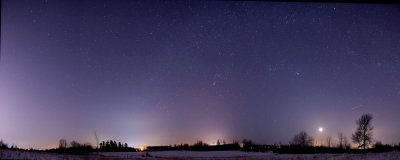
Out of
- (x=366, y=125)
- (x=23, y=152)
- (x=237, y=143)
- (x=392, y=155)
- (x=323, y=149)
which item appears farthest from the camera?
(x=366, y=125)

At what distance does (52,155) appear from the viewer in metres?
10.6

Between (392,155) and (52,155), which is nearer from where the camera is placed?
(52,155)

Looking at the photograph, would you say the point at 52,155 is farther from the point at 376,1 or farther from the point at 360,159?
the point at 360,159

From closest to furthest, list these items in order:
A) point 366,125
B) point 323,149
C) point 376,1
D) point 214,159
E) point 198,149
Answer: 1. point 376,1
2. point 214,159
3. point 323,149
4. point 198,149
5. point 366,125

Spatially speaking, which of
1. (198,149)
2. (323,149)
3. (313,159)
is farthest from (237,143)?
(313,159)

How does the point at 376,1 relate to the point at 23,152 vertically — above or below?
above

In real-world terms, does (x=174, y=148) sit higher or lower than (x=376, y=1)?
lower

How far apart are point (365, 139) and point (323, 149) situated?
12382 mm

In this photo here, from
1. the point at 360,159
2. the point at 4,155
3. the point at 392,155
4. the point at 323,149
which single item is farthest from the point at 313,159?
the point at 4,155

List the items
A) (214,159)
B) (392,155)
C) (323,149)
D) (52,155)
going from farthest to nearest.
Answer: (323,149)
(214,159)
(392,155)
(52,155)

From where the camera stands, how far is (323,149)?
2133 cm

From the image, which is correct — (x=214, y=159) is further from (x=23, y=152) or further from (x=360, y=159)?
(x=23, y=152)

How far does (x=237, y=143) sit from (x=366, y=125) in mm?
11802

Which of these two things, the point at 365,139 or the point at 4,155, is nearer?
the point at 4,155
